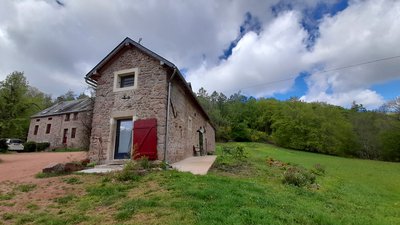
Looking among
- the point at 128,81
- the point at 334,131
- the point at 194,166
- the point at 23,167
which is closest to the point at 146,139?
the point at 194,166

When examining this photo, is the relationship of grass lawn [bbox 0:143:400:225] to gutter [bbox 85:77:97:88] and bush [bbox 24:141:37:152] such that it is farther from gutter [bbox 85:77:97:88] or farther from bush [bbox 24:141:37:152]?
bush [bbox 24:141:37:152]

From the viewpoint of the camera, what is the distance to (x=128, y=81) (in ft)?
40.2

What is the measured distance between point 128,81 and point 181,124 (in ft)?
11.4

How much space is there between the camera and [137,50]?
1201 centimetres

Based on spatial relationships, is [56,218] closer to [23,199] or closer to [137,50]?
[23,199]

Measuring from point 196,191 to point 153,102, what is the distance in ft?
19.4

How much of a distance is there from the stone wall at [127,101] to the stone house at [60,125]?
16886 mm

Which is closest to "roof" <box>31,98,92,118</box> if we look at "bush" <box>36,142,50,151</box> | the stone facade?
the stone facade

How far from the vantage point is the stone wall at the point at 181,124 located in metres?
11.8

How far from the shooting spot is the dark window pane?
12111mm

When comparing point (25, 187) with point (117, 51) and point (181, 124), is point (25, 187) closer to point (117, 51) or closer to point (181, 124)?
point (117, 51)

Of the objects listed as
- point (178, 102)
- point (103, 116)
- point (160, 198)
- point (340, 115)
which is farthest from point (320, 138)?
point (160, 198)

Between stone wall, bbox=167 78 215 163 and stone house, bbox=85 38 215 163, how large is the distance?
5 centimetres

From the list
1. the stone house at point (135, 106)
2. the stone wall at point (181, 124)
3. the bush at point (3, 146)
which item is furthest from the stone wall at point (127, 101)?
the bush at point (3, 146)
